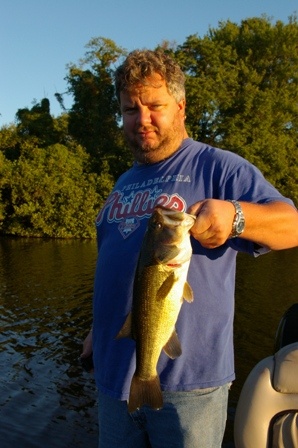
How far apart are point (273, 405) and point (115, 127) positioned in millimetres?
37084

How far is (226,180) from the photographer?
2428mm

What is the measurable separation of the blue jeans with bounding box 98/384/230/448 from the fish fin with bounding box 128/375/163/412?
137 mm

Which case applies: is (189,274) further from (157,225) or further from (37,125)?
(37,125)

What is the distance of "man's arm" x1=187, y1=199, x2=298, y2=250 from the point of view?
2.05 metres

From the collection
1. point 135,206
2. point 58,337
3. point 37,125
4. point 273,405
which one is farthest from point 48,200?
point 273,405

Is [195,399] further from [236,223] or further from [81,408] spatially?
[81,408]

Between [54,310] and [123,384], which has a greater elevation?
[123,384]

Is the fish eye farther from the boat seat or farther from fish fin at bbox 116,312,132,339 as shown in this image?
the boat seat

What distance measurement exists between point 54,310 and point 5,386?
4.77 m

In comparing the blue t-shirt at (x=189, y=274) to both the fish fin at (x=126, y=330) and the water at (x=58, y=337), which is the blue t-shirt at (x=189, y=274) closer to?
the fish fin at (x=126, y=330)

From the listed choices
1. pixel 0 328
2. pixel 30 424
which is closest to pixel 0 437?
pixel 30 424

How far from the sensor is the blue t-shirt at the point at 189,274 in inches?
93.8

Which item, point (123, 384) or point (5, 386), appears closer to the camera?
point (123, 384)

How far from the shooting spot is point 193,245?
95.4 inches
